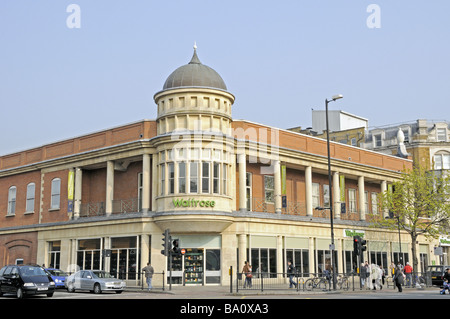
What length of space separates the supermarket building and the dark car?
10.3m

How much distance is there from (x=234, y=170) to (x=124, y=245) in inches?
357

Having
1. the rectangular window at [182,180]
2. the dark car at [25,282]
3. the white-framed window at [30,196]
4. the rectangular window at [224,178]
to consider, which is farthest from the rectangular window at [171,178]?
the white-framed window at [30,196]

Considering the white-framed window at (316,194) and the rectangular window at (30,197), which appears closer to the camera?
the white-framed window at (316,194)

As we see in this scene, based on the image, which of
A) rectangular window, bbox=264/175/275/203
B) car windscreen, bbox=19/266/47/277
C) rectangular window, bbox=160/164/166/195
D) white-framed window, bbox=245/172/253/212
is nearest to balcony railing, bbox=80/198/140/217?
rectangular window, bbox=160/164/166/195

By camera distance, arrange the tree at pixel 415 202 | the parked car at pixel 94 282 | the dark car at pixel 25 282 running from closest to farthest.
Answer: the dark car at pixel 25 282 < the parked car at pixel 94 282 < the tree at pixel 415 202

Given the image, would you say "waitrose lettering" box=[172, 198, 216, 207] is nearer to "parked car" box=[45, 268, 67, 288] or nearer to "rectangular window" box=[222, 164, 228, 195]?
"rectangular window" box=[222, 164, 228, 195]

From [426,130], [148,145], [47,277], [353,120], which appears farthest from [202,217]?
[353,120]

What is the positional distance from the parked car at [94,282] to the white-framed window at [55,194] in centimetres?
1236

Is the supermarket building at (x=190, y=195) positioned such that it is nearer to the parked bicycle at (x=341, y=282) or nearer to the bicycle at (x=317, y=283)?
the bicycle at (x=317, y=283)

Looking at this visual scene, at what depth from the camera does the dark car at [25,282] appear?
24.1 metres

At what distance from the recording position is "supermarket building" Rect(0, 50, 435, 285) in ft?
114

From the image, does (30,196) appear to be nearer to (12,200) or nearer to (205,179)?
(12,200)

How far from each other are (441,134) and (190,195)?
49906 mm

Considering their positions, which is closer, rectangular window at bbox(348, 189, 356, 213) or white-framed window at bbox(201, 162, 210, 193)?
white-framed window at bbox(201, 162, 210, 193)
